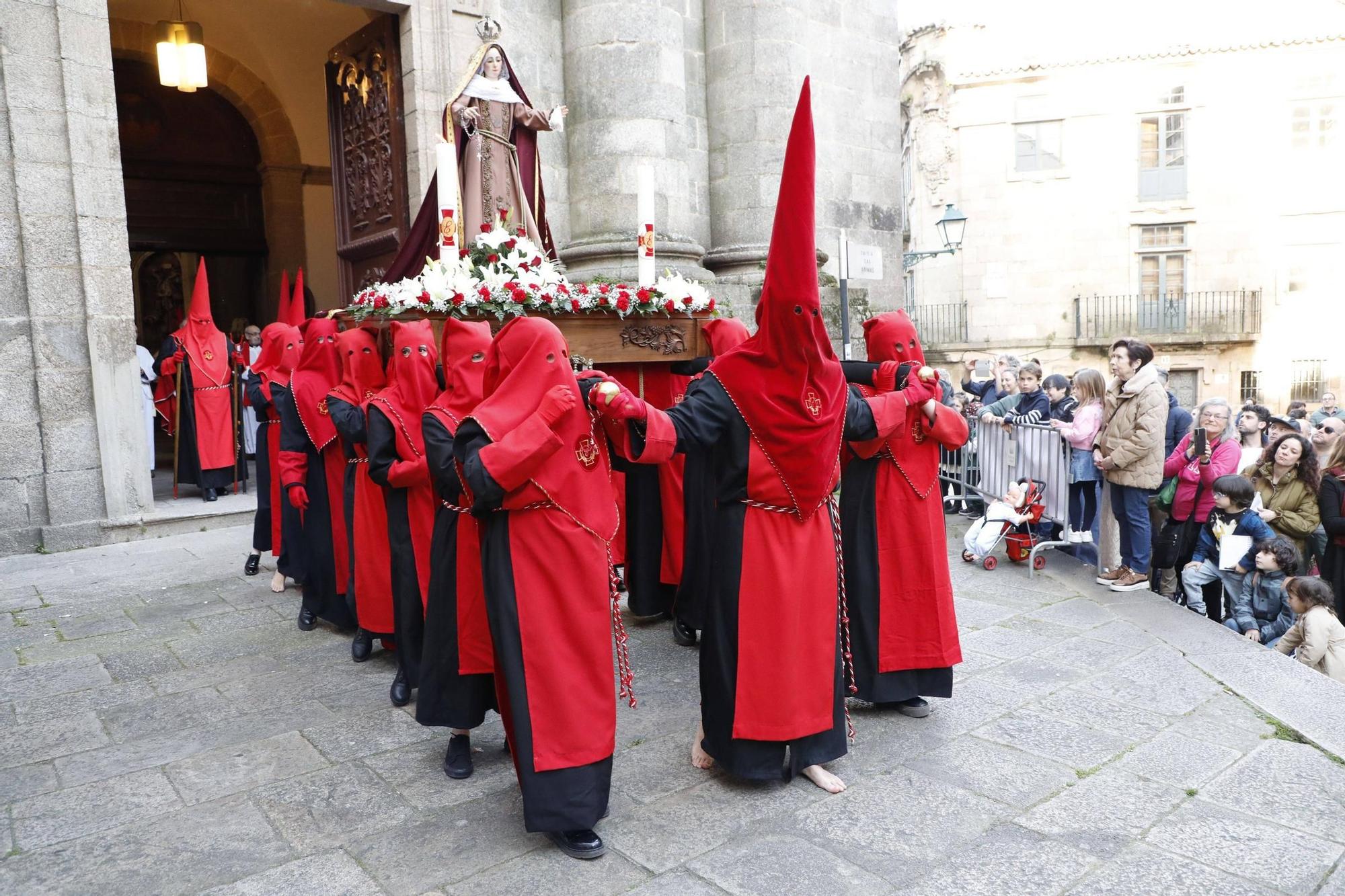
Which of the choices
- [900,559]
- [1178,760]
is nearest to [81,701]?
[900,559]

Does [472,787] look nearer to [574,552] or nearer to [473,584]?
[473,584]

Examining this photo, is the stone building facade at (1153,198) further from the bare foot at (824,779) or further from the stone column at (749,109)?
the bare foot at (824,779)

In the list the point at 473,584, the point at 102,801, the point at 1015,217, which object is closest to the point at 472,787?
the point at 473,584

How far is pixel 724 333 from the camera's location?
5691mm

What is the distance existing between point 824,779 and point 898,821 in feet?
1.11

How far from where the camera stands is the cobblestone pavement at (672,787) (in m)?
3.08

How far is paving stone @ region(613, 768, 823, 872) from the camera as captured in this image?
10.5 feet

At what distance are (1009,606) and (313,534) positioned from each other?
13.9ft

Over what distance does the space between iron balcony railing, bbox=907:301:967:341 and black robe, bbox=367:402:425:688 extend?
26.3 meters

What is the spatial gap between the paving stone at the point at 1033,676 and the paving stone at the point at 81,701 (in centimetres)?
411

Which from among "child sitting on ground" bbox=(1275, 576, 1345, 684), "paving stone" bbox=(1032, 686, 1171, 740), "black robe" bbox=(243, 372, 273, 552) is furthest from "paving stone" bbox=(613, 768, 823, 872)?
"black robe" bbox=(243, 372, 273, 552)

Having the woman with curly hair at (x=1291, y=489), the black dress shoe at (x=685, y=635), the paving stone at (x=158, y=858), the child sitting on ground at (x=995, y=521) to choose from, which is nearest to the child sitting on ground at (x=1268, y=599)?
the woman with curly hair at (x=1291, y=489)

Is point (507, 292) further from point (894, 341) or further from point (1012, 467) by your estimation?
point (1012, 467)

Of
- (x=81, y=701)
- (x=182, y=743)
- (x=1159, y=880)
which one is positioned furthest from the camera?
(x=81, y=701)
